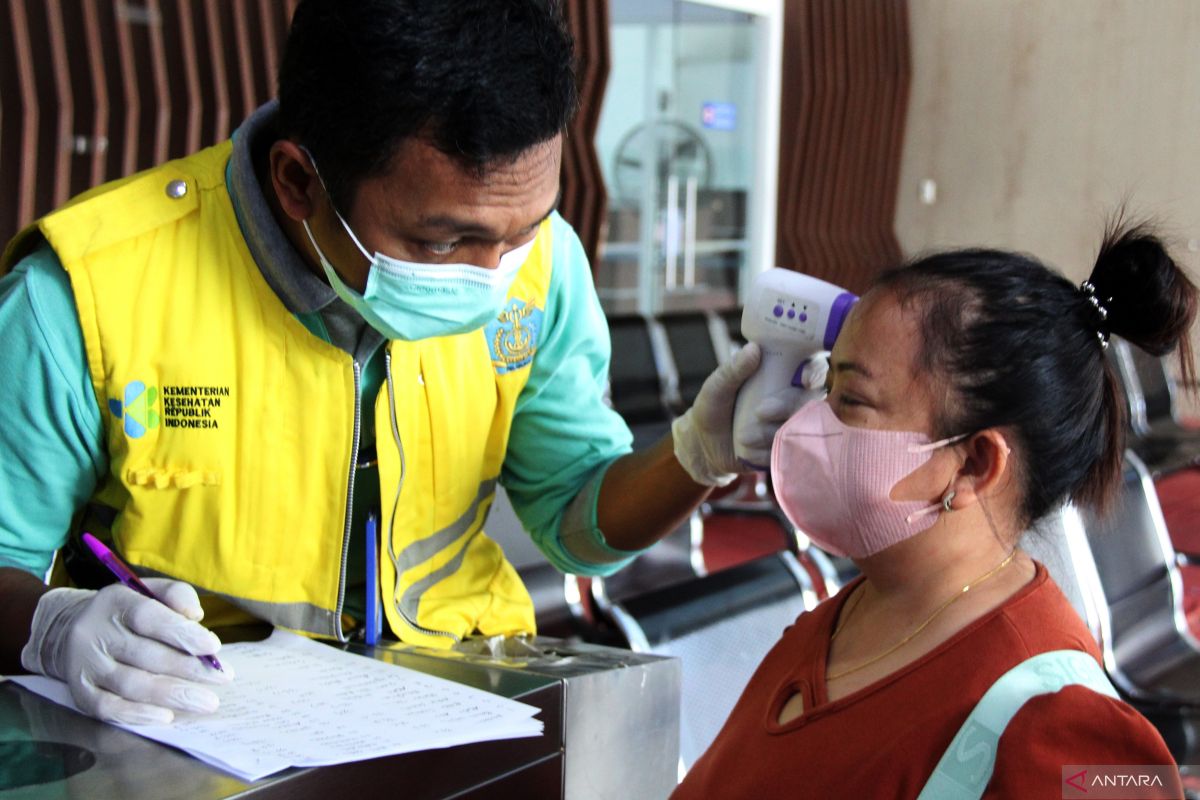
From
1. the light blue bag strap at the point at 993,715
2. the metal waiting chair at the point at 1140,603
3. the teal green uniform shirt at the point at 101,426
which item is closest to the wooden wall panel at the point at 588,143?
the metal waiting chair at the point at 1140,603

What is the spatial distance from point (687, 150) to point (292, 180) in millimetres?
5823

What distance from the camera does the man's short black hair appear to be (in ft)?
3.71

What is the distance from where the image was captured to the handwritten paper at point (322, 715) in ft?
3.15

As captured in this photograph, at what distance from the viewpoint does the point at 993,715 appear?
3.29 ft

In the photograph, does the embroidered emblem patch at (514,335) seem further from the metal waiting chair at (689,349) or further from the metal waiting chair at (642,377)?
the metal waiting chair at (689,349)

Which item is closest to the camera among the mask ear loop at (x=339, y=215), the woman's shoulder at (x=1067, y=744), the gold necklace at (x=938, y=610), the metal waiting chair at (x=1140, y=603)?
the woman's shoulder at (x=1067, y=744)

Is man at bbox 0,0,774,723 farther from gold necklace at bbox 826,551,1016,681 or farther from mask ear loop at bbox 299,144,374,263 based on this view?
gold necklace at bbox 826,551,1016,681

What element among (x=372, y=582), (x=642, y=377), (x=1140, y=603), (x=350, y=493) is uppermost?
(x=350, y=493)

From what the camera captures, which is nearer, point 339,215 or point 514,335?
point 339,215

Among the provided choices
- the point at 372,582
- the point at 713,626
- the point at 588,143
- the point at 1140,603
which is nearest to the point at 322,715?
the point at 372,582

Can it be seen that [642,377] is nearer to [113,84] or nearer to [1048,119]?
Answer: [113,84]

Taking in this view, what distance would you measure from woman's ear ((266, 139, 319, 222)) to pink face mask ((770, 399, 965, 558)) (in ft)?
1.84

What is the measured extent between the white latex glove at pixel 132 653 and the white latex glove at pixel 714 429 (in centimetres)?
61

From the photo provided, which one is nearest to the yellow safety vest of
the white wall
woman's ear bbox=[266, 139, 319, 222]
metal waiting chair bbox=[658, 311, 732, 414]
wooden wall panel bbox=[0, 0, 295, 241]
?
woman's ear bbox=[266, 139, 319, 222]
